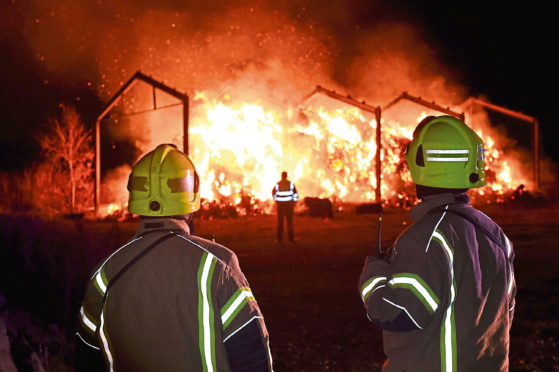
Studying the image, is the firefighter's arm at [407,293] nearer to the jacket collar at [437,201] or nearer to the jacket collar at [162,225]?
the jacket collar at [437,201]

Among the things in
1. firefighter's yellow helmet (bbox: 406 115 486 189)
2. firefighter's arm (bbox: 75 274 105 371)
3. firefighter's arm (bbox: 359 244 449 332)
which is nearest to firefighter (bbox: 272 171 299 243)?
firefighter's yellow helmet (bbox: 406 115 486 189)

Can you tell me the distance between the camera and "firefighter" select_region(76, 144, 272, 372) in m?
2.33

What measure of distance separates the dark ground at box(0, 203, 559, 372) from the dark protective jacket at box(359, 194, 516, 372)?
11.6ft

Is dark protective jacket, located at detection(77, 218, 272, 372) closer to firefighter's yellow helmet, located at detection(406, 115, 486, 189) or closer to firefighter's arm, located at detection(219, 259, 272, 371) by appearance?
firefighter's arm, located at detection(219, 259, 272, 371)

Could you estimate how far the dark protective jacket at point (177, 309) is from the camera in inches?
91.7

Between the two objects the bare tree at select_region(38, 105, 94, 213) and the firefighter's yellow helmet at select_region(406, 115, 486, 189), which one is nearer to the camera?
the firefighter's yellow helmet at select_region(406, 115, 486, 189)

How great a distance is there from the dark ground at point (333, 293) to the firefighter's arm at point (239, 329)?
12.3 feet

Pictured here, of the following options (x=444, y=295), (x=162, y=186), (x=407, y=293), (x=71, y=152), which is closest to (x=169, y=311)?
(x=162, y=186)

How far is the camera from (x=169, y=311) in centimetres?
235

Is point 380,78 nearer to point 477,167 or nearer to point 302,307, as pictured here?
point 302,307

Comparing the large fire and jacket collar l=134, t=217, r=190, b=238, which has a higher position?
the large fire

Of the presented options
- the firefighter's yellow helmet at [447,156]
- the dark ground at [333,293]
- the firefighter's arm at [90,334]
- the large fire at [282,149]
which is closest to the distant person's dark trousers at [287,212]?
the dark ground at [333,293]

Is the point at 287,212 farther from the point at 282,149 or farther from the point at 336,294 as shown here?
the point at 282,149

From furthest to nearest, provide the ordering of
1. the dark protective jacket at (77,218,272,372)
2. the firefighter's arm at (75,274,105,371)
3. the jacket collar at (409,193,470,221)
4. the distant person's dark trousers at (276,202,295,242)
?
the distant person's dark trousers at (276,202,295,242)
the jacket collar at (409,193,470,221)
the firefighter's arm at (75,274,105,371)
the dark protective jacket at (77,218,272,372)
